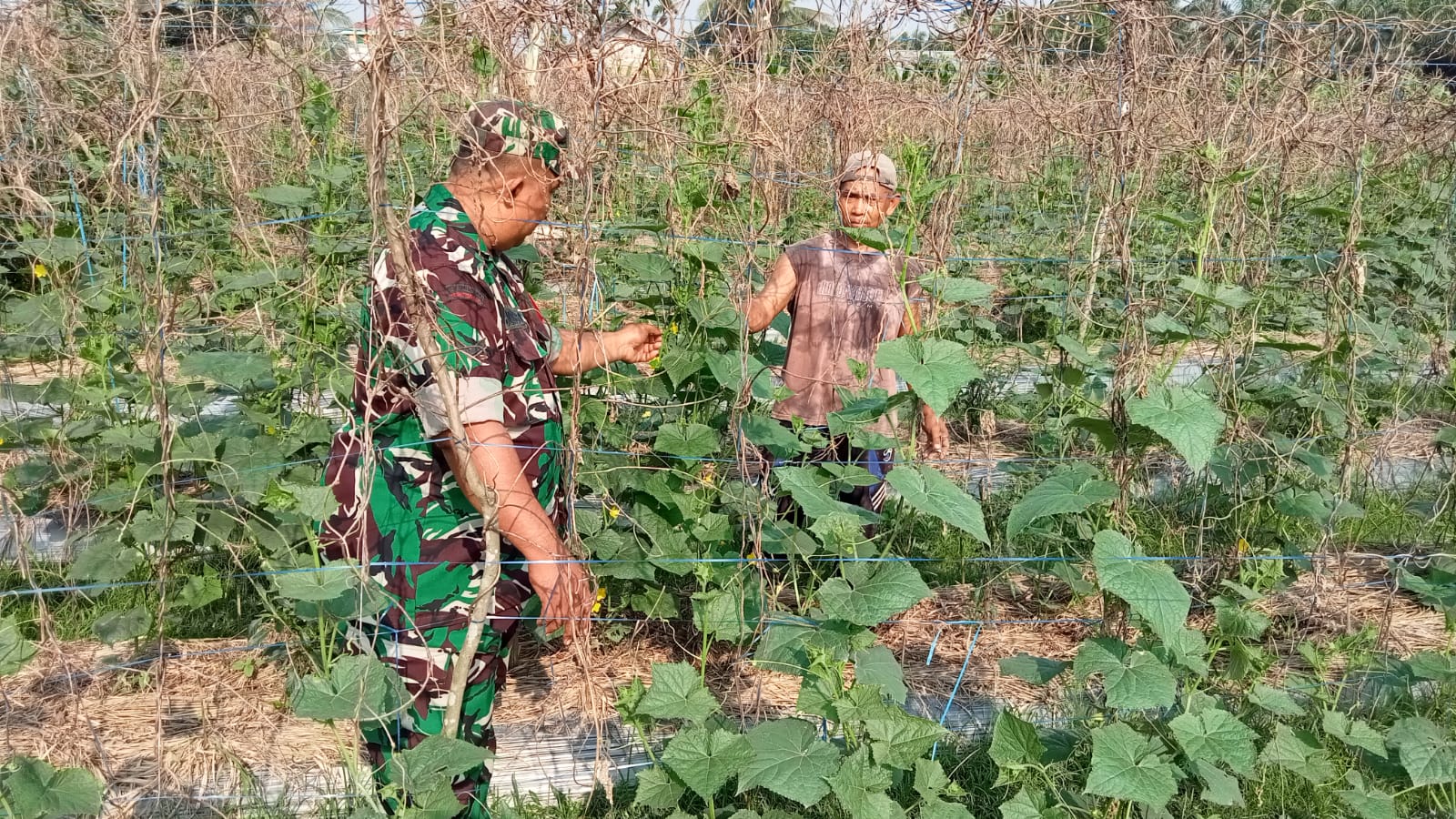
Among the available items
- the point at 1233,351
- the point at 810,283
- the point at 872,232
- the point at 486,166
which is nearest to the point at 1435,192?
the point at 1233,351

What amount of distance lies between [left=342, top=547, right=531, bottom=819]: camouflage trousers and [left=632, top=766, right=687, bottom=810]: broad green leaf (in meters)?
0.36

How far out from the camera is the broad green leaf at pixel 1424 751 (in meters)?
2.22

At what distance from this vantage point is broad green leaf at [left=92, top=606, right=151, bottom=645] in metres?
2.53

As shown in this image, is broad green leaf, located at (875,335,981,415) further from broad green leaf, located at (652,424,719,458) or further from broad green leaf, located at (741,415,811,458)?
broad green leaf, located at (652,424,719,458)

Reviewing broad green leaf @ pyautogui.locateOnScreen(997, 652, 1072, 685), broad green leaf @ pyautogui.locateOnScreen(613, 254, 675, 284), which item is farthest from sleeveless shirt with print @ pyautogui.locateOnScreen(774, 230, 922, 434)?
broad green leaf @ pyautogui.locateOnScreen(997, 652, 1072, 685)

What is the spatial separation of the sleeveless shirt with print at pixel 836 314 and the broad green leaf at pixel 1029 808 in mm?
1300

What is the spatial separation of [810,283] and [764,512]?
108 cm

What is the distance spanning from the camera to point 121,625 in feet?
8.38

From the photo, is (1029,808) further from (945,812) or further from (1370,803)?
(1370,803)

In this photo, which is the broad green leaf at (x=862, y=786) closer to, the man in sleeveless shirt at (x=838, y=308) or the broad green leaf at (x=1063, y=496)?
the broad green leaf at (x=1063, y=496)

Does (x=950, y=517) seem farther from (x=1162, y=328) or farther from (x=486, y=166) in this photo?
(x=486, y=166)

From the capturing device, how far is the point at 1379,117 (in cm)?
627

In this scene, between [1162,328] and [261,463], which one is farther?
[261,463]

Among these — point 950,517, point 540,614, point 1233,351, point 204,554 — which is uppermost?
point 1233,351
